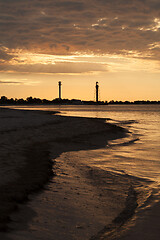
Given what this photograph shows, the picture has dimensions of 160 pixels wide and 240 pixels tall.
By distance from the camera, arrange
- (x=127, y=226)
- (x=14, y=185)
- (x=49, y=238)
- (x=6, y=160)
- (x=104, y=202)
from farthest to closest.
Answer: (x=6, y=160) → (x=14, y=185) → (x=104, y=202) → (x=127, y=226) → (x=49, y=238)

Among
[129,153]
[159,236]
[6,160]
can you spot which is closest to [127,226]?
[159,236]

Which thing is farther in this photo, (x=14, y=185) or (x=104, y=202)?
(x=14, y=185)

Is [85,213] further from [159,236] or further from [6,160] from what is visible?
[6,160]

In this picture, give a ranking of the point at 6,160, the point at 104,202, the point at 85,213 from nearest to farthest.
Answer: the point at 85,213, the point at 104,202, the point at 6,160

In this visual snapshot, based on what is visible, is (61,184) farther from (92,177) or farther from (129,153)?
(129,153)

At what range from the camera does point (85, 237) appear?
5.08 metres

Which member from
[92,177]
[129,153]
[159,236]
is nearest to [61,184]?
[92,177]

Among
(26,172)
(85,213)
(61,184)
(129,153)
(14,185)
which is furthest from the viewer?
(129,153)

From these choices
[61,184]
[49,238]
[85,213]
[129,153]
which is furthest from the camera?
[129,153]

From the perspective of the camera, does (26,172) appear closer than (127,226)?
No

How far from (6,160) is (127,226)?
6.73m

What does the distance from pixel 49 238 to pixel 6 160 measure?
256 inches

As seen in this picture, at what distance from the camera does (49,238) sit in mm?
4973

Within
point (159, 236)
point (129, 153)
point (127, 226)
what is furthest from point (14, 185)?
point (129, 153)
